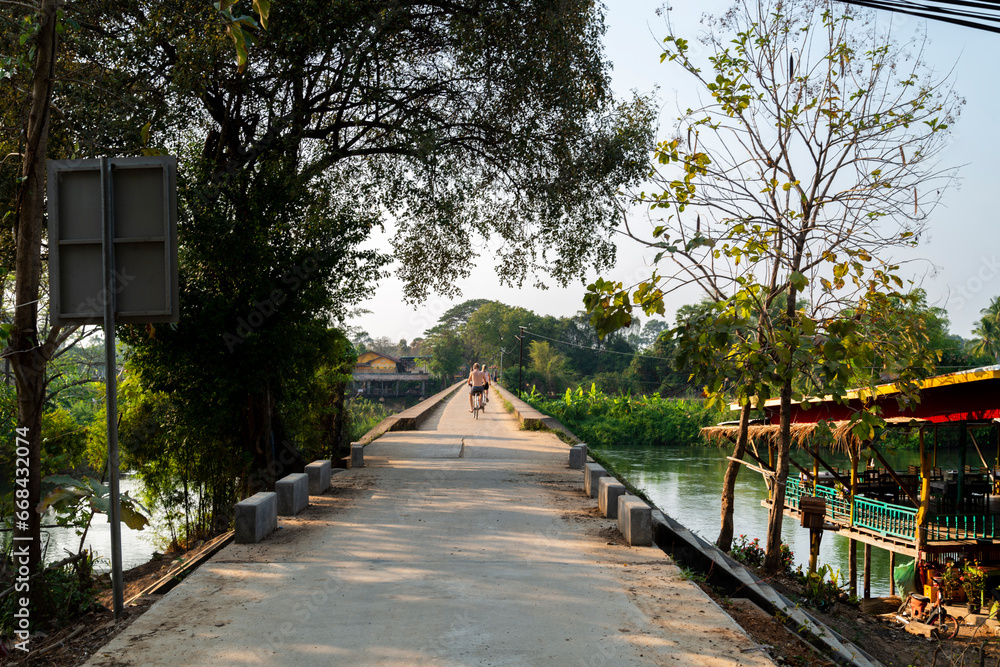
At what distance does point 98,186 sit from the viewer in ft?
14.5

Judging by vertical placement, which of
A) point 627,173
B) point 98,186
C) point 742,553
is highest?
point 627,173

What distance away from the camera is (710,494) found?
85.6 feet

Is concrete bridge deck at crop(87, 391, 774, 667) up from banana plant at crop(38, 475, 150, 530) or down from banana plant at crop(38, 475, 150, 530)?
down

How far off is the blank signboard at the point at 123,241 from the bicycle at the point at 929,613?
1156cm

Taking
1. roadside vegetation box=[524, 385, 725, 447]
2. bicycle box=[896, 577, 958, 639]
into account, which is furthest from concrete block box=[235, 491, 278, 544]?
roadside vegetation box=[524, 385, 725, 447]

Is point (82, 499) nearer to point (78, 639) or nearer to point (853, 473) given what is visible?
point (78, 639)

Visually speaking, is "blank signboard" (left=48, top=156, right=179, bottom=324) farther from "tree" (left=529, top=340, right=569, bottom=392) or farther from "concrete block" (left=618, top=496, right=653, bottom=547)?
"tree" (left=529, top=340, right=569, bottom=392)

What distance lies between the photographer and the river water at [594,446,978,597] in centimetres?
1959

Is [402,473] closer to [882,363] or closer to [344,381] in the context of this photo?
[344,381]

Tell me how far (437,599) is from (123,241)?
3.07 m

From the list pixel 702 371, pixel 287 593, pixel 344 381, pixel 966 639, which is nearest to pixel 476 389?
pixel 344 381

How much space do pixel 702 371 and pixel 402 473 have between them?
5.64 m

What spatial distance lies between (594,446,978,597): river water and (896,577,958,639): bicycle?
2585 mm

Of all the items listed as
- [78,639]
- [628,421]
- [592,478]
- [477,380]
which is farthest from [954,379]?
[628,421]
